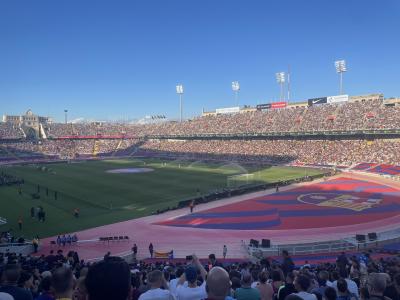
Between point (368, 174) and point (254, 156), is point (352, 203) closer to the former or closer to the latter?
point (368, 174)

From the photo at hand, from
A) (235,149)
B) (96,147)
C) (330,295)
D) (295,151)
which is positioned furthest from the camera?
(96,147)

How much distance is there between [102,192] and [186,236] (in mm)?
21685

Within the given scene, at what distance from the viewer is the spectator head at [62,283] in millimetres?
4430

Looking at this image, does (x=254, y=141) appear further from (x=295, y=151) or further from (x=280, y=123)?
(x=295, y=151)

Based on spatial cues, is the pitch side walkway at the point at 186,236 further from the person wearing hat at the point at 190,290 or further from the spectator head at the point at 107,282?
the spectator head at the point at 107,282

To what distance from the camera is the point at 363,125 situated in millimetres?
77438

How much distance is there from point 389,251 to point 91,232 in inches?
884

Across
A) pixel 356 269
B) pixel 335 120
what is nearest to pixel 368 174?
pixel 335 120

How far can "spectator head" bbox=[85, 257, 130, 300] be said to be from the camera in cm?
331

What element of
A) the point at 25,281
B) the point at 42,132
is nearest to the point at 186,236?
the point at 25,281

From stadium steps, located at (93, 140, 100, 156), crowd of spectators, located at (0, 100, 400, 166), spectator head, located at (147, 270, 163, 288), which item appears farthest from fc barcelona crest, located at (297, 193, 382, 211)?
stadium steps, located at (93, 140, 100, 156)

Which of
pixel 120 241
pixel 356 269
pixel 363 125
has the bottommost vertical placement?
pixel 120 241

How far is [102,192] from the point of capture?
47125mm

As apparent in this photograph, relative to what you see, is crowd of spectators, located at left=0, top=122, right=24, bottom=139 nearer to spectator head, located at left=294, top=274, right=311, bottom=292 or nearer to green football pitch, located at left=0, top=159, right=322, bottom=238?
green football pitch, located at left=0, top=159, right=322, bottom=238
